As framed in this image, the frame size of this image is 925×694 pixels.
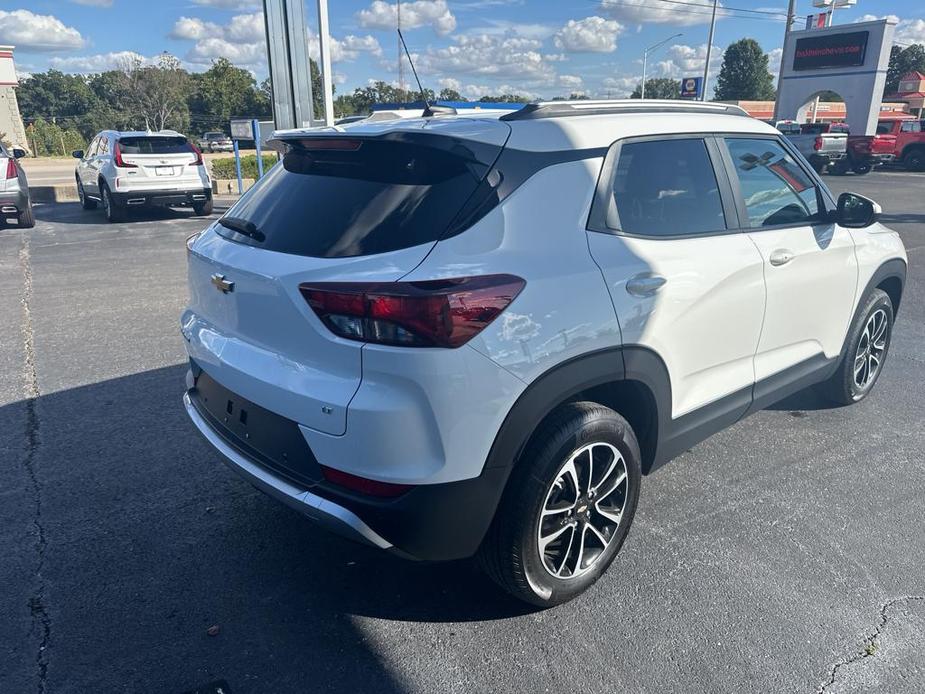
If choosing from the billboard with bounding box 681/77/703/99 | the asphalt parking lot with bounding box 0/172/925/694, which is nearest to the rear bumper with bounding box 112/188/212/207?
the asphalt parking lot with bounding box 0/172/925/694

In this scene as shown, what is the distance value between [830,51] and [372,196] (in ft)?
124

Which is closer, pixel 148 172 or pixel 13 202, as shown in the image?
pixel 13 202

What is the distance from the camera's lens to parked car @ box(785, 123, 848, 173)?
80.8 feet

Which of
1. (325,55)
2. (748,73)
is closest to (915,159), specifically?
(325,55)

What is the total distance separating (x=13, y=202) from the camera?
12047 mm

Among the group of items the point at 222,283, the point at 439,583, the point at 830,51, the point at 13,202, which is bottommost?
the point at 439,583

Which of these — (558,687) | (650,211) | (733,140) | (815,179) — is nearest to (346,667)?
(558,687)

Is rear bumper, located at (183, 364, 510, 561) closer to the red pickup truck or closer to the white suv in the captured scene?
the white suv

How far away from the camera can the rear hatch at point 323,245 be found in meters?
2.26

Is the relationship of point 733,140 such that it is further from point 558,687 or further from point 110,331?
point 110,331

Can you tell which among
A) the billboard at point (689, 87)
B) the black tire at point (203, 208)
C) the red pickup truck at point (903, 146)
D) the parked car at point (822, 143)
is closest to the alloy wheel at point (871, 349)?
the black tire at point (203, 208)

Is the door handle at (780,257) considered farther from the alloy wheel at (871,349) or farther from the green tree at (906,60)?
the green tree at (906,60)

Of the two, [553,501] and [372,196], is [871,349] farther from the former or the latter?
[372,196]

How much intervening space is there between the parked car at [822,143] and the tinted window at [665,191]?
79.8 ft
